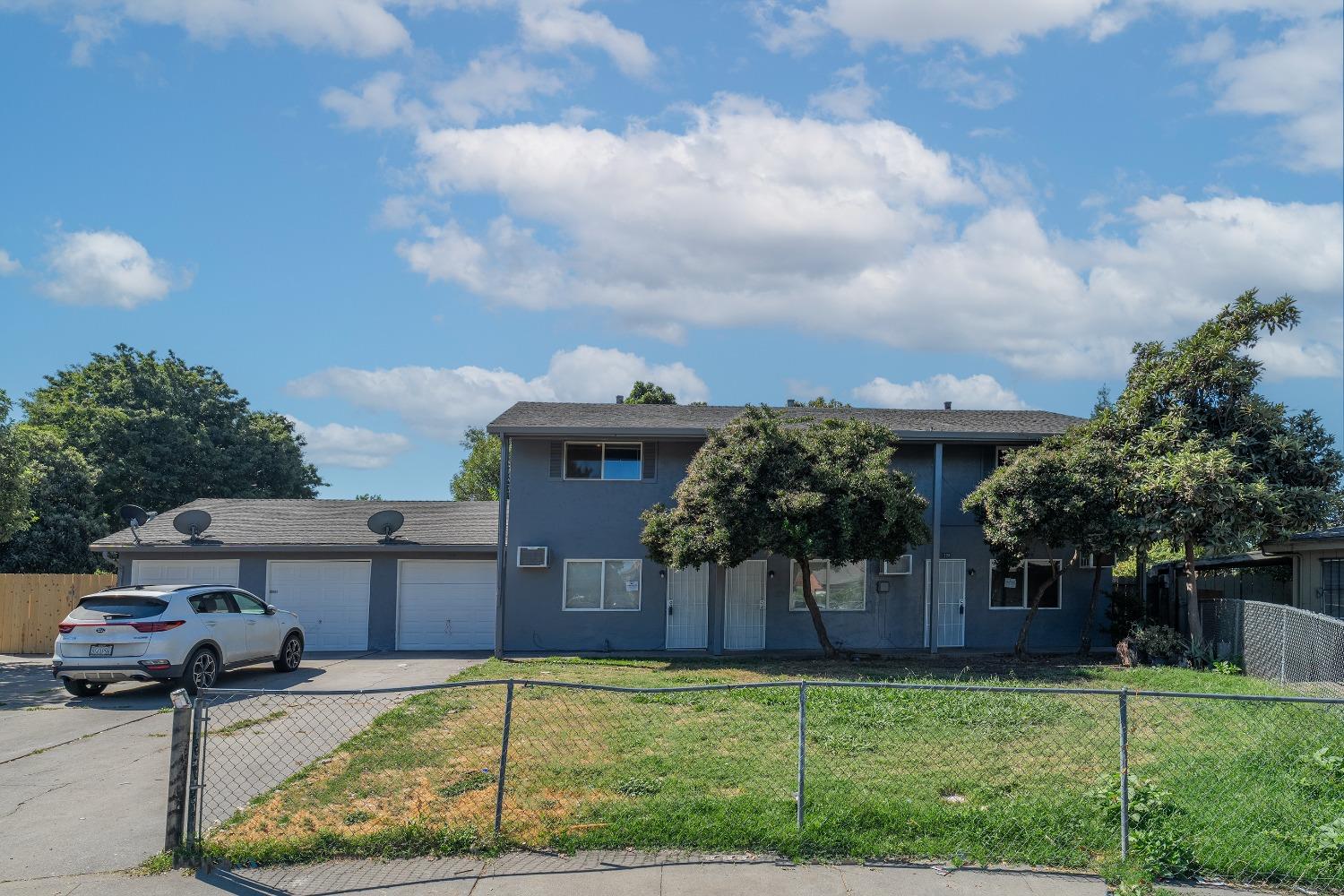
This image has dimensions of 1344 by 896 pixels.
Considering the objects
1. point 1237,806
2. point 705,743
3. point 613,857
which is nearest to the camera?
point 613,857

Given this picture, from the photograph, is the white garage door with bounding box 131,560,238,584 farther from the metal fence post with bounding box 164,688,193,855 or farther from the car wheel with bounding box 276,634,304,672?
the metal fence post with bounding box 164,688,193,855

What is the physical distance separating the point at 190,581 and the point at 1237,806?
64.2 feet

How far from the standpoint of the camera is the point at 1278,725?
912 centimetres

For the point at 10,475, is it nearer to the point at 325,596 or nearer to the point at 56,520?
the point at 325,596

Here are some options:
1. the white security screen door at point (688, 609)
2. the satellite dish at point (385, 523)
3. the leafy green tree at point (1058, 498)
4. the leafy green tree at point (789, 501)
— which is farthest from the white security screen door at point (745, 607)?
the satellite dish at point (385, 523)

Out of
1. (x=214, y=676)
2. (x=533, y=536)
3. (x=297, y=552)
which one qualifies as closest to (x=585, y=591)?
(x=533, y=536)

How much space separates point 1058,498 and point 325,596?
1440cm

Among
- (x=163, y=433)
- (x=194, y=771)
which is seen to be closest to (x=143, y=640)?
(x=194, y=771)

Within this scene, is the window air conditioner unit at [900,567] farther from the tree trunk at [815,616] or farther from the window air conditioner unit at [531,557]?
the window air conditioner unit at [531,557]

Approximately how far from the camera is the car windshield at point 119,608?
13156 mm

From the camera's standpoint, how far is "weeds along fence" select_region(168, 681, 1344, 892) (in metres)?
6.39

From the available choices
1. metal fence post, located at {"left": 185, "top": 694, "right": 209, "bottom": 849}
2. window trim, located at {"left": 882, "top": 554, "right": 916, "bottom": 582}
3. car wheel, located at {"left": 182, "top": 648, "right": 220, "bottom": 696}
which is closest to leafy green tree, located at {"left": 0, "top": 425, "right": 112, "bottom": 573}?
car wheel, located at {"left": 182, "top": 648, "right": 220, "bottom": 696}

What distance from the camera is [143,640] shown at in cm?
1298

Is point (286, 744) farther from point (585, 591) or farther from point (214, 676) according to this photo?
point (585, 591)
